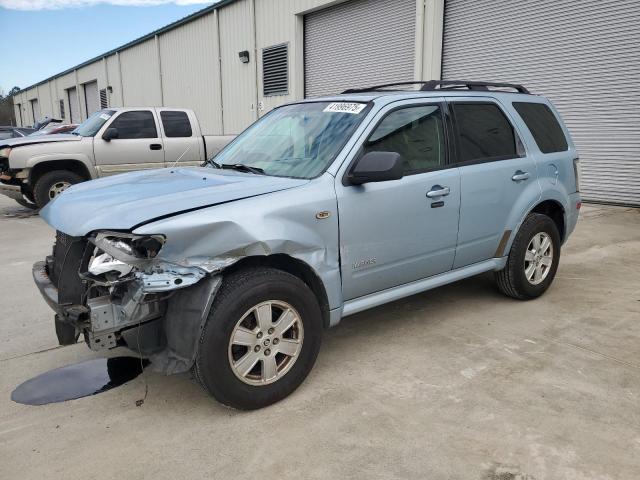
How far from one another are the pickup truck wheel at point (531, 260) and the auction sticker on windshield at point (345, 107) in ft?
6.14

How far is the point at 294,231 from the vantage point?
300 cm

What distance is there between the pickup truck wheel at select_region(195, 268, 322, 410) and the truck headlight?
1.37ft

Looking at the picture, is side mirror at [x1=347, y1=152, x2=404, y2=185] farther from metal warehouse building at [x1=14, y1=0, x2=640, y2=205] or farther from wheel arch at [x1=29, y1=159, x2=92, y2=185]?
metal warehouse building at [x1=14, y1=0, x2=640, y2=205]

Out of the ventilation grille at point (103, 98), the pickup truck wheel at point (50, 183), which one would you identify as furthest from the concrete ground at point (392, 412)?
the ventilation grille at point (103, 98)

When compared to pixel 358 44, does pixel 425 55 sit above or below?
below

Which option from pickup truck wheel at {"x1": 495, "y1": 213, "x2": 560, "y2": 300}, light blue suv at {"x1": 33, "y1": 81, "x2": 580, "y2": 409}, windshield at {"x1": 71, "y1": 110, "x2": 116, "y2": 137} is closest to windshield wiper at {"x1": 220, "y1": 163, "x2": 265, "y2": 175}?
light blue suv at {"x1": 33, "y1": 81, "x2": 580, "y2": 409}

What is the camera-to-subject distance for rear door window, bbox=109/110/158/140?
9.70 meters

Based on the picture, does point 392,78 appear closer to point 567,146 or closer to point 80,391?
point 567,146

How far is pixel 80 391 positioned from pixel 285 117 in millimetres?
2432

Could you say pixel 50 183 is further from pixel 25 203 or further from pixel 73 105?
pixel 73 105

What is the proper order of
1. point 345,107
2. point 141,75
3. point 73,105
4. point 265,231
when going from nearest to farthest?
point 265,231
point 345,107
point 141,75
point 73,105

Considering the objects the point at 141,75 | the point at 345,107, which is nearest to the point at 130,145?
the point at 345,107

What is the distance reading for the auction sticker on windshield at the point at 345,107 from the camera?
142 inches

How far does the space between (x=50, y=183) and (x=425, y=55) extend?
27.2 ft
